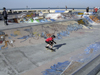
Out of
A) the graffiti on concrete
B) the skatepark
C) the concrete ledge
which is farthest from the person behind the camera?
the graffiti on concrete

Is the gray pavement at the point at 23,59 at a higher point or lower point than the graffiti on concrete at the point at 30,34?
lower

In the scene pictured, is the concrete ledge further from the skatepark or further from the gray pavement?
the gray pavement

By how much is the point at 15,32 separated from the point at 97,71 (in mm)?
6642

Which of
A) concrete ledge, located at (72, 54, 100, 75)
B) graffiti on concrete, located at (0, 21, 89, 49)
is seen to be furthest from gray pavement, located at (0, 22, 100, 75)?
concrete ledge, located at (72, 54, 100, 75)

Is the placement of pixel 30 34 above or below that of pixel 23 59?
above

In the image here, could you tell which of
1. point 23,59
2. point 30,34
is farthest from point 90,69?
point 30,34

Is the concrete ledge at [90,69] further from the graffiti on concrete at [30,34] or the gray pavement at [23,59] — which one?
the graffiti on concrete at [30,34]

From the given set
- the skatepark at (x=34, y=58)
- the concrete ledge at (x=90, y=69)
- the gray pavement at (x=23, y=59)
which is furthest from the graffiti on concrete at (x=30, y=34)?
the concrete ledge at (x=90, y=69)

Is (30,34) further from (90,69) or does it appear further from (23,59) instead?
(90,69)

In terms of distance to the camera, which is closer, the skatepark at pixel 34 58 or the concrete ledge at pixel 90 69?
the concrete ledge at pixel 90 69

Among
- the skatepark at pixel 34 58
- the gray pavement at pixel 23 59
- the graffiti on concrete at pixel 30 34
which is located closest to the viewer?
the skatepark at pixel 34 58

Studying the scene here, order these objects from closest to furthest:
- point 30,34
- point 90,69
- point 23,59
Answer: point 90,69 < point 23,59 < point 30,34

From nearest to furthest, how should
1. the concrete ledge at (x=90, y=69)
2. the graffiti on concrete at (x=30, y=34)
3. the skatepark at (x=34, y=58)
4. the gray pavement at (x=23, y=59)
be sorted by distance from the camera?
the concrete ledge at (x=90, y=69) < the skatepark at (x=34, y=58) < the gray pavement at (x=23, y=59) < the graffiti on concrete at (x=30, y=34)

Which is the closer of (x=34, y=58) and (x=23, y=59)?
(x=23, y=59)
